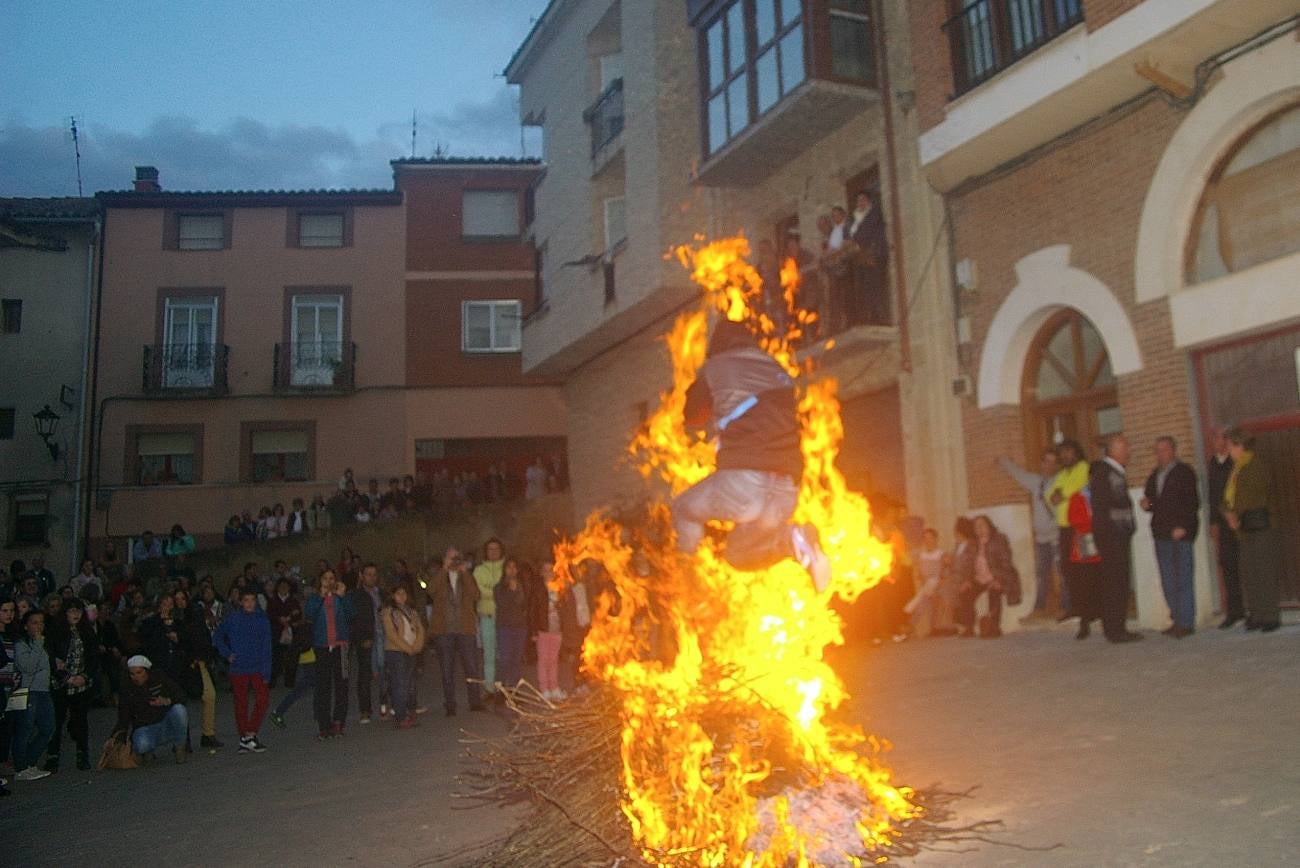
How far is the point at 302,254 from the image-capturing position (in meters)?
29.9

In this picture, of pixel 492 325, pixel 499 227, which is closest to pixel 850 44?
pixel 492 325

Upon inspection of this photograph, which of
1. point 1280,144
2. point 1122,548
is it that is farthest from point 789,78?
point 1122,548

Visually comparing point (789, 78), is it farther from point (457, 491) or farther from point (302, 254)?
point (302, 254)

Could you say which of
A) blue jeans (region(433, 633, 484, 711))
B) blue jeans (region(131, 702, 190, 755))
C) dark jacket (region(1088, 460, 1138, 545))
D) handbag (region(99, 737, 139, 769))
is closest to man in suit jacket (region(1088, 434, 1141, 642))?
dark jacket (region(1088, 460, 1138, 545))

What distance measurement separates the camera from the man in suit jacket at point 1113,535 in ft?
31.4

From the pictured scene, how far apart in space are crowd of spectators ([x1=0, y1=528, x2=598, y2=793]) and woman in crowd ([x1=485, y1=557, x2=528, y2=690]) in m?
0.01

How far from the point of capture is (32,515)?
2788 cm

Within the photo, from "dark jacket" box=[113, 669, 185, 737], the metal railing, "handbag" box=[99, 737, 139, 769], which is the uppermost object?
the metal railing

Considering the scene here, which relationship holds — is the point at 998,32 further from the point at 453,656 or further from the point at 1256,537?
the point at 453,656

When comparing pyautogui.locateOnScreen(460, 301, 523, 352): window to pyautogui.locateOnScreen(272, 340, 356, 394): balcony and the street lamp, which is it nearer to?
pyautogui.locateOnScreen(272, 340, 356, 394): balcony

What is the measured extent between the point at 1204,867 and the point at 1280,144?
7.76 m

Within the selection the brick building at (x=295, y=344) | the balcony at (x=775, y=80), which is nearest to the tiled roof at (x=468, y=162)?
the brick building at (x=295, y=344)

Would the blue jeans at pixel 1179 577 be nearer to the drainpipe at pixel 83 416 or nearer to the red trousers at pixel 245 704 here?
the red trousers at pixel 245 704

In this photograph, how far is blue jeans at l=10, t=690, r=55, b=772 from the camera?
1005cm
